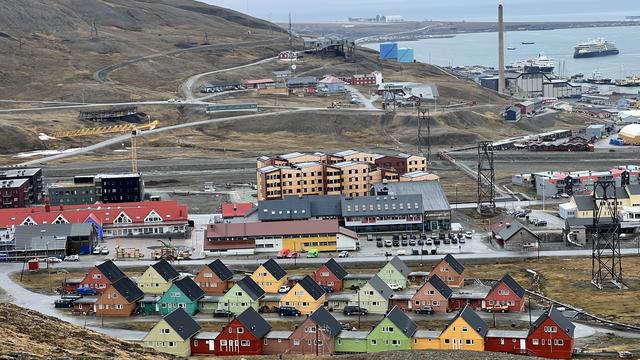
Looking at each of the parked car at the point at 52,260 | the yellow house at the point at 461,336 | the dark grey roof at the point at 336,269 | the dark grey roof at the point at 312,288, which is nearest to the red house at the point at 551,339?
the yellow house at the point at 461,336

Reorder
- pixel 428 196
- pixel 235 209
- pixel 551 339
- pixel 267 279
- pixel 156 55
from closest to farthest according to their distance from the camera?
1. pixel 551 339
2. pixel 267 279
3. pixel 235 209
4. pixel 428 196
5. pixel 156 55

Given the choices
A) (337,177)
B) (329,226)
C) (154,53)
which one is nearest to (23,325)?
(329,226)

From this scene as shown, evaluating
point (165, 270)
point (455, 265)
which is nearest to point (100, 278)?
point (165, 270)

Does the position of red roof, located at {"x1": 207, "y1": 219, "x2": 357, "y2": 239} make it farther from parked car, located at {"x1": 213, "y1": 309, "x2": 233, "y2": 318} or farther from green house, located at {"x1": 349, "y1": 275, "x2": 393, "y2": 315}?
parked car, located at {"x1": 213, "y1": 309, "x2": 233, "y2": 318}

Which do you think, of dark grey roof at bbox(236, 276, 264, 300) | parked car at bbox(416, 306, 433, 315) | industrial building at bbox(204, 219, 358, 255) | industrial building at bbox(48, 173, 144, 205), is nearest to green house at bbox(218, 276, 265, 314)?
dark grey roof at bbox(236, 276, 264, 300)

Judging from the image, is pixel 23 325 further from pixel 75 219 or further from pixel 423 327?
pixel 75 219

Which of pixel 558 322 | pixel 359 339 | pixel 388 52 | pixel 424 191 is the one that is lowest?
pixel 359 339

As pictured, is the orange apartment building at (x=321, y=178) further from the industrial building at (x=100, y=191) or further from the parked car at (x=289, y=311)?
the parked car at (x=289, y=311)

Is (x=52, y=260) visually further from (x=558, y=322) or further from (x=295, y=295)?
(x=558, y=322)
